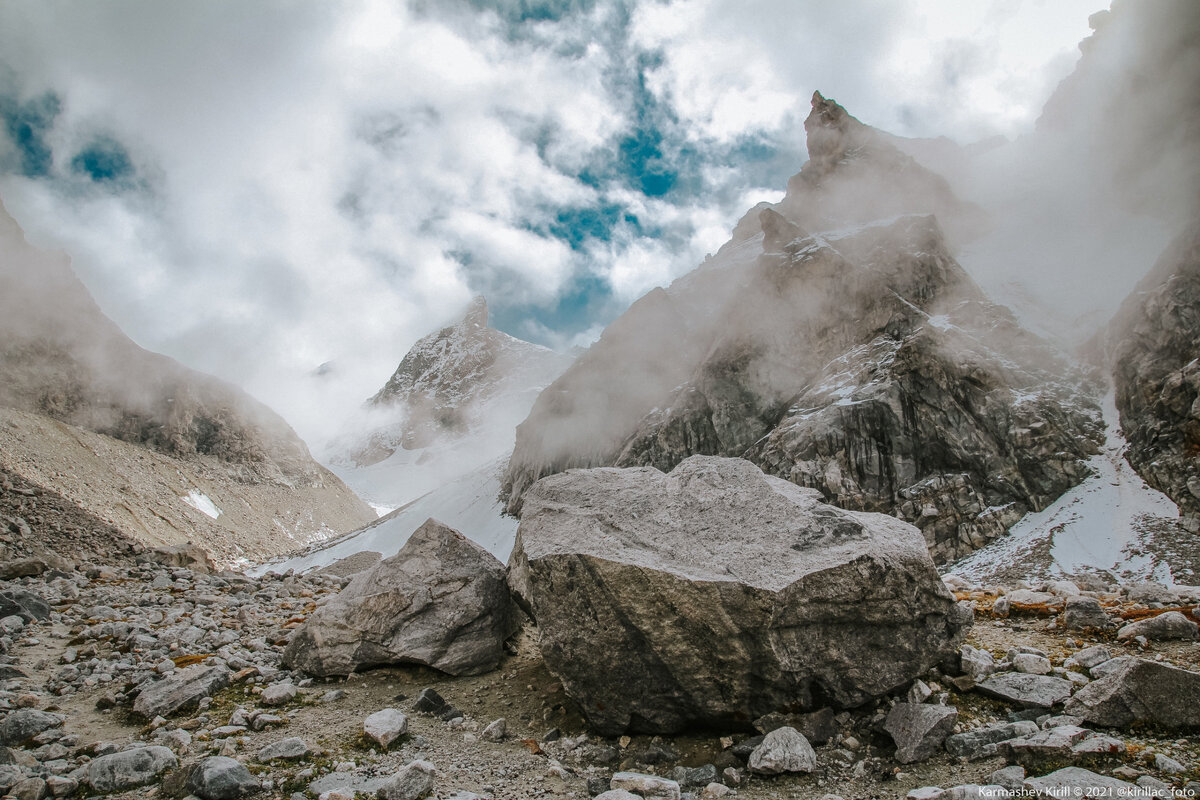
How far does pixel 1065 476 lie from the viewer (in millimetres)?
47688

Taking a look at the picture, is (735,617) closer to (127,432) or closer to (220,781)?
(220,781)

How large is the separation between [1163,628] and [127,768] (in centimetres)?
1431

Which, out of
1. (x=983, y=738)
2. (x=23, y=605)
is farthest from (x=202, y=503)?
(x=983, y=738)

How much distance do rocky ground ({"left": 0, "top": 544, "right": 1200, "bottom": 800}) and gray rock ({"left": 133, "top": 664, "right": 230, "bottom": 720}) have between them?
0.10ft

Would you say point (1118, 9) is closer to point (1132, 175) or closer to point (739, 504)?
point (1132, 175)

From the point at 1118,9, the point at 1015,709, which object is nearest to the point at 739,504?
the point at 1015,709

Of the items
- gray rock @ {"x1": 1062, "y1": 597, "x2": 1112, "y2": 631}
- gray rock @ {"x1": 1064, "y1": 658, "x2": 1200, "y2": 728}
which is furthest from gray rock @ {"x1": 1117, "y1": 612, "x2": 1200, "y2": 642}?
gray rock @ {"x1": 1064, "y1": 658, "x2": 1200, "y2": 728}

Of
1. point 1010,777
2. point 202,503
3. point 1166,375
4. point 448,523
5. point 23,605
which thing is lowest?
point 1010,777

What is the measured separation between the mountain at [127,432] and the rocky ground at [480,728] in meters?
60.2

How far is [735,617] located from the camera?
7.04m

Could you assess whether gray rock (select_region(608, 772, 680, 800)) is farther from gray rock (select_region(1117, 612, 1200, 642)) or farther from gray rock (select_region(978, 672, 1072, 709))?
gray rock (select_region(1117, 612, 1200, 642))

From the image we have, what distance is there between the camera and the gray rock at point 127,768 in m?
5.73

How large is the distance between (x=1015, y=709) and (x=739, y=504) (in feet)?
14.0

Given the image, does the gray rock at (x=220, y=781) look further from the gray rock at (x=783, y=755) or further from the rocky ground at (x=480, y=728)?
the gray rock at (x=783, y=755)
